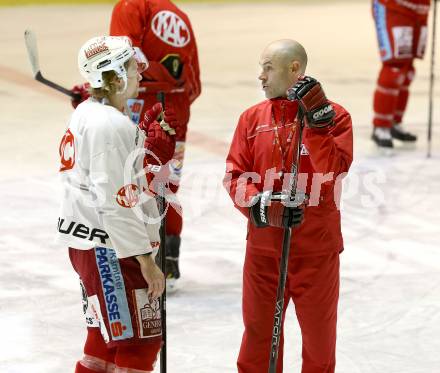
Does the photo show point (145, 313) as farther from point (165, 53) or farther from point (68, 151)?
point (165, 53)

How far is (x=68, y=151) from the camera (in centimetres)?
313

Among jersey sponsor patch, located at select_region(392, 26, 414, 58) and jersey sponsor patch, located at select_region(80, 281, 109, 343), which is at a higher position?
jersey sponsor patch, located at select_region(80, 281, 109, 343)

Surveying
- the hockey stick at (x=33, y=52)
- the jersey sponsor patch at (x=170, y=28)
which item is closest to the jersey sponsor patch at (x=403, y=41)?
the jersey sponsor patch at (x=170, y=28)

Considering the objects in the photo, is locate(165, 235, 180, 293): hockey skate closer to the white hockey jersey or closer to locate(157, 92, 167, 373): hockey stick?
locate(157, 92, 167, 373): hockey stick

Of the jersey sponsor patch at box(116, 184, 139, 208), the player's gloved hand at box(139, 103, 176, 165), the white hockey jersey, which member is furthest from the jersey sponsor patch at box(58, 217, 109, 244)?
the player's gloved hand at box(139, 103, 176, 165)

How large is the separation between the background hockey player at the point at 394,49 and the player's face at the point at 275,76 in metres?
4.02

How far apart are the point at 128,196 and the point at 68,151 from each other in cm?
23

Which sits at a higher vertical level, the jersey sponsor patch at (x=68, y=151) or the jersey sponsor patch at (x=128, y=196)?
the jersey sponsor patch at (x=68, y=151)

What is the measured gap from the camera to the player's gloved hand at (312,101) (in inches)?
121

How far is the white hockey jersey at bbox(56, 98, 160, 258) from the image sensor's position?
9.96 feet

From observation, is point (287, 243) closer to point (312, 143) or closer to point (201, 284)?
point (312, 143)

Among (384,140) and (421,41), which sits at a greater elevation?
(421,41)

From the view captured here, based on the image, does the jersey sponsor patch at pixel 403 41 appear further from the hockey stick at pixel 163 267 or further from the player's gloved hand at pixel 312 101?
the player's gloved hand at pixel 312 101

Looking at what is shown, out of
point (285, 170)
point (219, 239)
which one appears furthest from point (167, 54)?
point (285, 170)
